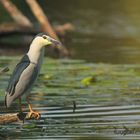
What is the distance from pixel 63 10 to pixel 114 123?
17.9 m

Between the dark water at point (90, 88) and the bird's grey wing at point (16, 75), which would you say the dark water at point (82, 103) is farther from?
the bird's grey wing at point (16, 75)

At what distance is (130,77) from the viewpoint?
1539 centimetres

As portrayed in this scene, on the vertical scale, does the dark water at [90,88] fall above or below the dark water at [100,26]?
below

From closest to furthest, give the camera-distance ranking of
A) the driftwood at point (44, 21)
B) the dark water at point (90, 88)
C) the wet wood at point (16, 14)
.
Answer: the dark water at point (90, 88)
the driftwood at point (44, 21)
the wet wood at point (16, 14)

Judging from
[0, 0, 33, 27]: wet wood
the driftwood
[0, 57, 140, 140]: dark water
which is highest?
[0, 0, 33, 27]: wet wood

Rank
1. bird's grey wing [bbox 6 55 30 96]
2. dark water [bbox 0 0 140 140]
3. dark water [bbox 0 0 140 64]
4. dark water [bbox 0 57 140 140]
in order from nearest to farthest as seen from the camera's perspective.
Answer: bird's grey wing [bbox 6 55 30 96] < dark water [bbox 0 57 140 140] < dark water [bbox 0 0 140 140] < dark water [bbox 0 0 140 64]

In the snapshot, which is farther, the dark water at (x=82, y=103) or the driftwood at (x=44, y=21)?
the driftwood at (x=44, y=21)

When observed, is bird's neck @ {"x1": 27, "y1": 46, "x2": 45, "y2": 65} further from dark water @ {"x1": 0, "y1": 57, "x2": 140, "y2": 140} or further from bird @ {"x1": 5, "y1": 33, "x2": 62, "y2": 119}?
dark water @ {"x1": 0, "y1": 57, "x2": 140, "y2": 140}

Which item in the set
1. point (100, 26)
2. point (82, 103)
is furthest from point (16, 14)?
point (82, 103)

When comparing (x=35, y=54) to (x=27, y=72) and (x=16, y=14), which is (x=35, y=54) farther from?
(x=16, y=14)

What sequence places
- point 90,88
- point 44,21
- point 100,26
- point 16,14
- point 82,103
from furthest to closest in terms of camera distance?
1. point 100,26
2. point 16,14
3. point 44,21
4. point 90,88
5. point 82,103

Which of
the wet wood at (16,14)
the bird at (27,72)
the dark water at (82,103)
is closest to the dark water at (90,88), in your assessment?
the dark water at (82,103)

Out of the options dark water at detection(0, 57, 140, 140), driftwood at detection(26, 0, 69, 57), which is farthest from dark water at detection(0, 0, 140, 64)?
dark water at detection(0, 57, 140, 140)

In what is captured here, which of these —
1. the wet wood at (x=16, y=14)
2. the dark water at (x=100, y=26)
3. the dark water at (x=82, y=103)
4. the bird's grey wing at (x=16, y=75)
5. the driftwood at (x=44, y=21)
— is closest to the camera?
the bird's grey wing at (x=16, y=75)
